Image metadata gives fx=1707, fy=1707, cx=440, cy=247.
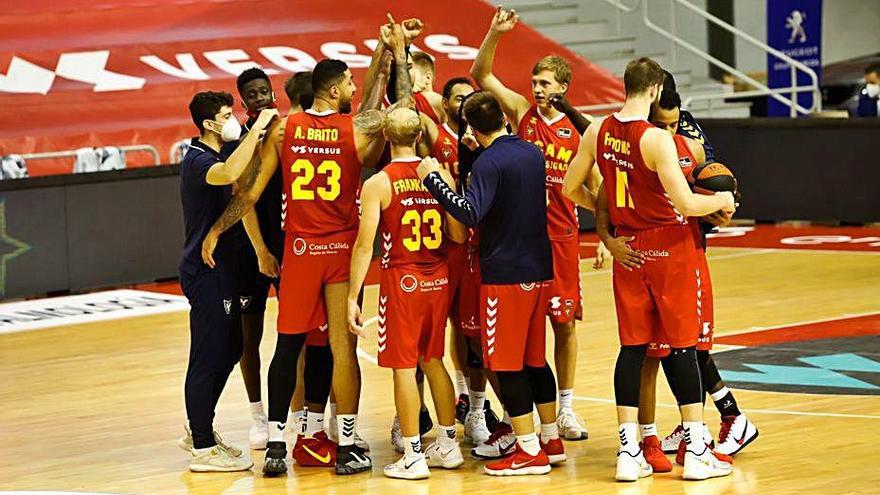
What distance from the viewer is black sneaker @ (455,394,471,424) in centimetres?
1004

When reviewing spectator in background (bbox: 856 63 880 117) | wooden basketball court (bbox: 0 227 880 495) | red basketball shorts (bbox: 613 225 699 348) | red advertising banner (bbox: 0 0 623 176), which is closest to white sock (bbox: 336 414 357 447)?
wooden basketball court (bbox: 0 227 880 495)

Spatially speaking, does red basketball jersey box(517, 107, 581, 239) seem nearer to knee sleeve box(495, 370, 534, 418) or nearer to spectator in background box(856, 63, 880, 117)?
knee sleeve box(495, 370, 534, 418)

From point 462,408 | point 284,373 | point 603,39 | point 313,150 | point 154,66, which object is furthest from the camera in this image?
point 603,39

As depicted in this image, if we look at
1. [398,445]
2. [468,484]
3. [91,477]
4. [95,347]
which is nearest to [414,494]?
[468,484]

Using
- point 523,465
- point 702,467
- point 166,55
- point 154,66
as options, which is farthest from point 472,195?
point 166,55

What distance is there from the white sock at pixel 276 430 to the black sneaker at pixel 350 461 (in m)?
0.32

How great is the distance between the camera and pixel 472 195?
28.4ft

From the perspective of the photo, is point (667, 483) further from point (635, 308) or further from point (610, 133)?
point (610, 133)

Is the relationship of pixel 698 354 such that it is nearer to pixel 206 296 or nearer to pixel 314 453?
pixel 314 453

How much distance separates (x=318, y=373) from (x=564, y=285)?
1511 mm

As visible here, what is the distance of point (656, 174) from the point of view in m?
8.48

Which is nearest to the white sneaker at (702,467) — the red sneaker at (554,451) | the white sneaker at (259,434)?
the red sneaker at (554,451)

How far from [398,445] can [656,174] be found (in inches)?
89.1

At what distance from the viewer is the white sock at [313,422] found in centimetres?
924
